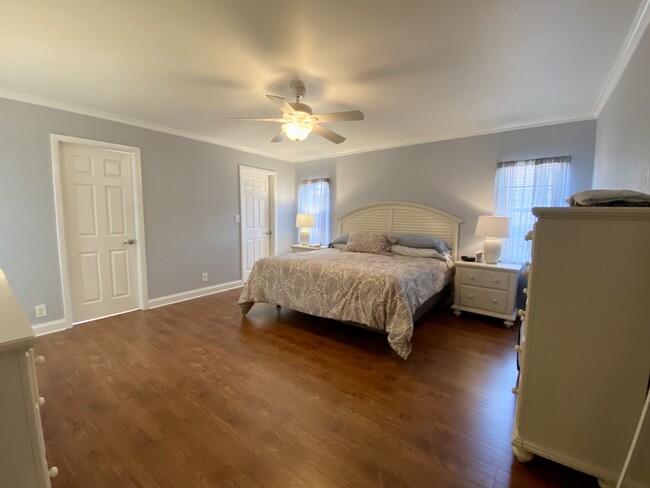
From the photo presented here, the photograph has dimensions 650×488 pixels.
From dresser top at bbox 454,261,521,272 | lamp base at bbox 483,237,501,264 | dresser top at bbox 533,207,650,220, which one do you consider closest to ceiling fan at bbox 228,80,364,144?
dresser top at bbox 533,207,650,220

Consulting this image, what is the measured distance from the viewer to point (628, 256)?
3.81ft

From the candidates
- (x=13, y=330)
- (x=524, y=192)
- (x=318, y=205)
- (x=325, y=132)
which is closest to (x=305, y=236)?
(x=318, y=205)

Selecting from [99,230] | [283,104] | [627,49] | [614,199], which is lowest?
[99,230]

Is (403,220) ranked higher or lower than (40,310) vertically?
higher

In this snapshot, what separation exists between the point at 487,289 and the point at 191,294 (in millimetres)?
3995

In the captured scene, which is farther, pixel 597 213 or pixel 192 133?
pixel 192 133

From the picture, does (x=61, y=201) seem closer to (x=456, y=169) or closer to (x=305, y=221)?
(x=305, y=221)

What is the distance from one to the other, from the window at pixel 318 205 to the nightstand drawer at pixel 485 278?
2.52 metres

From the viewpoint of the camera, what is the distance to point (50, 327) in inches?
115

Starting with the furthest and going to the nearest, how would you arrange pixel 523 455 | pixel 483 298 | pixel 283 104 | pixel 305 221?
pixel 305 221
pixel 483 298
pixel 283 104
pixel 523 455

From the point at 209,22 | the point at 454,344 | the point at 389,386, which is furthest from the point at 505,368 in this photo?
the point at 209,22

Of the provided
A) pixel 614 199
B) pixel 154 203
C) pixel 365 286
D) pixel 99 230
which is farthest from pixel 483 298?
pixel 99 230

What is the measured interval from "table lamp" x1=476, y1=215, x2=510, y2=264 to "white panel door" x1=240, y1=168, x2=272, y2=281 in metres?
3.59

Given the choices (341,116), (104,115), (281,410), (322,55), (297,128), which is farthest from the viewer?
(104,115)
